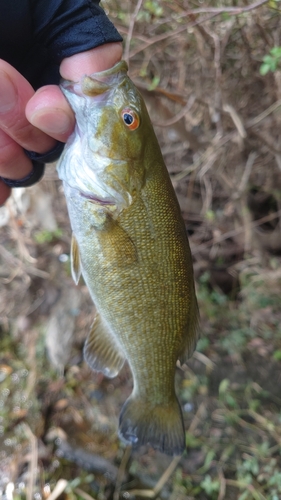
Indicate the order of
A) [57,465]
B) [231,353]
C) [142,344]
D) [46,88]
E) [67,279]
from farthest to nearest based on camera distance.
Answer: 1. [67,279]
2. [231,353]
3. [57,465]
4. [142,344]
5. [46,88]

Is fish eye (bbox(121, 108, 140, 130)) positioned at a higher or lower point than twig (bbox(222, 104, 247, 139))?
higher

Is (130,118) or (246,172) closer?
(130,118)

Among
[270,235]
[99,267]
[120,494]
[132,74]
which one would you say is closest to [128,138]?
[99,267]

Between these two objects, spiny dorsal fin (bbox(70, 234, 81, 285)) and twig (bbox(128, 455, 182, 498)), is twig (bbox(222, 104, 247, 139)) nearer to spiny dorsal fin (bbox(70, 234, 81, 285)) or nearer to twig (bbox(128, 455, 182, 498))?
spiny dorsal fin (bbox(70, 234, 81, 285))

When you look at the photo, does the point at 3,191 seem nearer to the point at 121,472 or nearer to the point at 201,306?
the point at 201,306

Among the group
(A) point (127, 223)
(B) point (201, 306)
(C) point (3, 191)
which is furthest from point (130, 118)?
(B) point (201, 306)

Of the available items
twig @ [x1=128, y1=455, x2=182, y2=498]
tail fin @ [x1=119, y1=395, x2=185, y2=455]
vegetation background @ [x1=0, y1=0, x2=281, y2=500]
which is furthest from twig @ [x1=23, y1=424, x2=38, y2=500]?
tail fin @ [x1=119, y1=395, x2=185, y2=455]

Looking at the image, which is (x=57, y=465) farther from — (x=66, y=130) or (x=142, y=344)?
(x=66, y=130)
